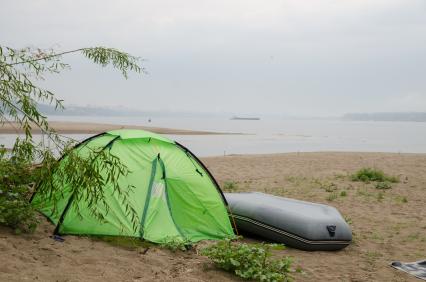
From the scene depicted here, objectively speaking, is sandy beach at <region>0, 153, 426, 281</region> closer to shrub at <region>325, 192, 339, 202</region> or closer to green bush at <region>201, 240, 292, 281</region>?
shrub at <region>325, 192, 339, 202</region>

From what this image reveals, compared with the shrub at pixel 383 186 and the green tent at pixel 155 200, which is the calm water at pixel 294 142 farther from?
the green tent at pixel 155 200

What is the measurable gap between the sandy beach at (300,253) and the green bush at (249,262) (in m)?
0.14

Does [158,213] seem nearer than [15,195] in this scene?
No

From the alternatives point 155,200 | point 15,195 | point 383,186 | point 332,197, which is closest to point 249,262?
point 155,200

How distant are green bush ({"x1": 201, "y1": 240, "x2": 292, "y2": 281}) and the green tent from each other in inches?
51.0

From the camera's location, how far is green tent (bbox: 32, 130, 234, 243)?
22.1 feet

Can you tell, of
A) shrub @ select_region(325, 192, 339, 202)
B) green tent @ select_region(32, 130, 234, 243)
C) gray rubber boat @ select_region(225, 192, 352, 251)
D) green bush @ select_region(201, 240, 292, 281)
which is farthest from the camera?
shrub @ select_region(325, 192, 339, 202)

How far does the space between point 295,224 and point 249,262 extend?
1.95 m

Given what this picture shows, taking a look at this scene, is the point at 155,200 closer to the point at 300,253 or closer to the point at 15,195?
the point at 15,195

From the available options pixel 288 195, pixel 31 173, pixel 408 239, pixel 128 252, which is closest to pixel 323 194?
pixel 288 195

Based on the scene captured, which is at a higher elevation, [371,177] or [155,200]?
[371,177]

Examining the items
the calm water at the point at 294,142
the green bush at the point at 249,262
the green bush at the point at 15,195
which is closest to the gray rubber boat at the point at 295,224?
the green bush at the point at 249,262

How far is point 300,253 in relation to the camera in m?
7.23

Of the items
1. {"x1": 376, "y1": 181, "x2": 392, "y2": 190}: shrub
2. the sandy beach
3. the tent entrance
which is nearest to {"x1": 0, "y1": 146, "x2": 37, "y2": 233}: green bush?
the sandy beach
